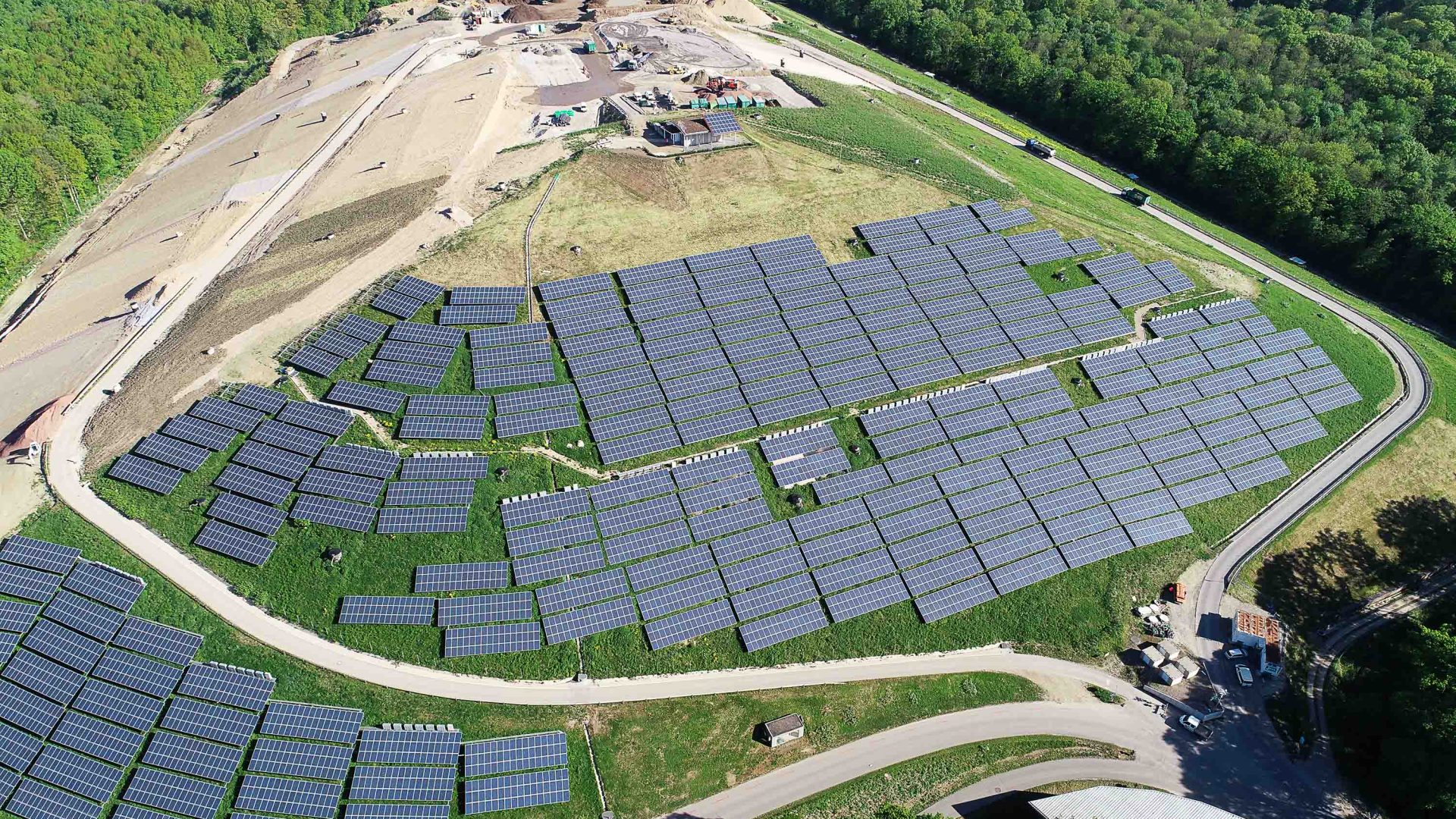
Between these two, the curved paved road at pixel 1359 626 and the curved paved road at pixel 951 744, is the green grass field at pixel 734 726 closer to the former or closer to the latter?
the curved paved road at pixel 951 744

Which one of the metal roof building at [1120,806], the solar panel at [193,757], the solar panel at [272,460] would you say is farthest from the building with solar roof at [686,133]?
the metal roof building at [1120,806]

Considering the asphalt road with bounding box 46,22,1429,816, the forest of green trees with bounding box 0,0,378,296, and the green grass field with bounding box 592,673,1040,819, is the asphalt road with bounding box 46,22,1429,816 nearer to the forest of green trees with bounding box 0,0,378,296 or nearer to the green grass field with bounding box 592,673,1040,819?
the green grass field with bounding box 592,673,1040,819

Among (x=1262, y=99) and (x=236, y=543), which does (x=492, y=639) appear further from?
(x=1262, y=99)

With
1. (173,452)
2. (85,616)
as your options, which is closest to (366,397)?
(173,452)

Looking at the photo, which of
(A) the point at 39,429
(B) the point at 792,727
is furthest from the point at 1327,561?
(A) the point at 39,429

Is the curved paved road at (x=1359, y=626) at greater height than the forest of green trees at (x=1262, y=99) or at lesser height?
lesser

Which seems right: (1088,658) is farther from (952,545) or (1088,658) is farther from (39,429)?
(39,429)
